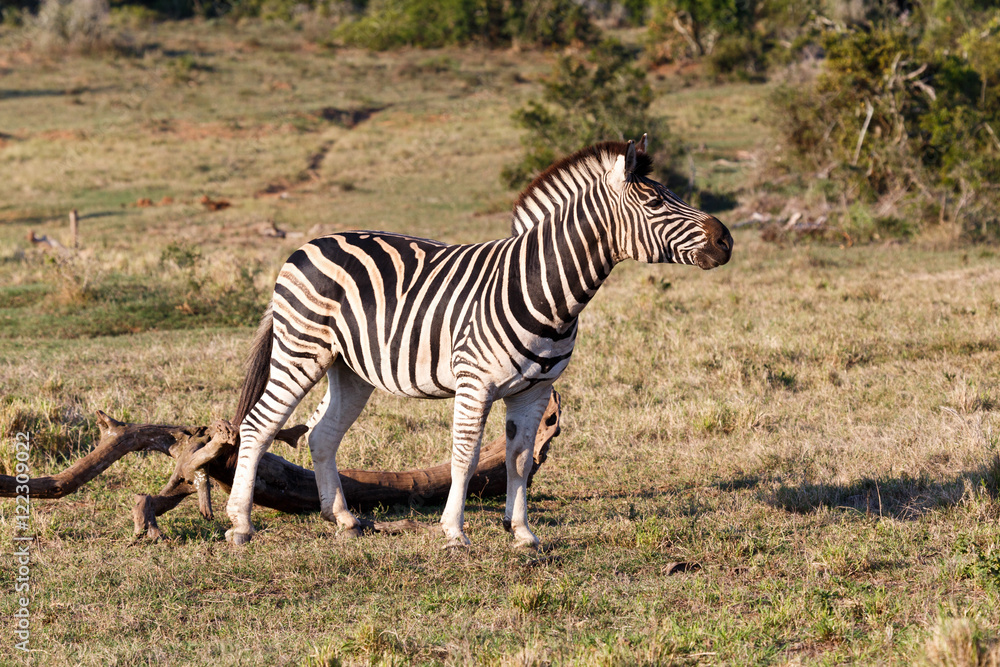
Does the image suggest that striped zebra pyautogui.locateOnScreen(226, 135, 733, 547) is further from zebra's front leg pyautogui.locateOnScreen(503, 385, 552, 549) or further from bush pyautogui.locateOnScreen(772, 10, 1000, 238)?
bush pyautogui.locateOnScreen(772, 10, 1000, 238)

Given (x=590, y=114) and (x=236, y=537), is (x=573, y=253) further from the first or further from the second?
(x=590, y=114)

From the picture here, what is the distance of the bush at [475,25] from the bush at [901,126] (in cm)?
3274

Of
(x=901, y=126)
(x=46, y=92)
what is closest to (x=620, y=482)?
(x=901, y=126)

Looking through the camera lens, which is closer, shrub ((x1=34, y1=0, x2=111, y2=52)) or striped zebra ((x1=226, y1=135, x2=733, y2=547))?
striped zebra ((x1=226, y1=135, x2=733, y2=547))

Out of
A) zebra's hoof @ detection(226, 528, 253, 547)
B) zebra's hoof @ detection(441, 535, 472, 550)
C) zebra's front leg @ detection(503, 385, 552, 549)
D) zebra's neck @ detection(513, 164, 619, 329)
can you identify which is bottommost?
zebra's hoof @ detection(226, 528, 253, 547)

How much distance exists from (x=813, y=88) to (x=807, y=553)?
1869 cm

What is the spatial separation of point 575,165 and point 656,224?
2.25 ft

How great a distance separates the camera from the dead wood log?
5703 millimetres

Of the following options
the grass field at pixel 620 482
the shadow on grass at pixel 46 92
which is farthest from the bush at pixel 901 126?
the shadow on grass at pixel 46 92

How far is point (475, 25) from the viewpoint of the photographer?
53625mm

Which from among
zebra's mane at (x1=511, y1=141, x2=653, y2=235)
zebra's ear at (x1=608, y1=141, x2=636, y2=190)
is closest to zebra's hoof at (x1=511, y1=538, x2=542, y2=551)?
zebra's mane at (x1=511, y1=141, x2=653, y2=235)

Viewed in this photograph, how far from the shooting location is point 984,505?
5938mm

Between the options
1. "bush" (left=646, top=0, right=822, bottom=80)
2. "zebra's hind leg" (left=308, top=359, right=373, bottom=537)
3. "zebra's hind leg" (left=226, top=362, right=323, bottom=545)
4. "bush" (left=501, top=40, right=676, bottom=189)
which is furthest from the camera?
"bush" (left=646, top=0, right=822, bottom=80)

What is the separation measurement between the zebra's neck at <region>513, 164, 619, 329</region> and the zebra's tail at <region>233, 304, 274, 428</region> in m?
1.83
